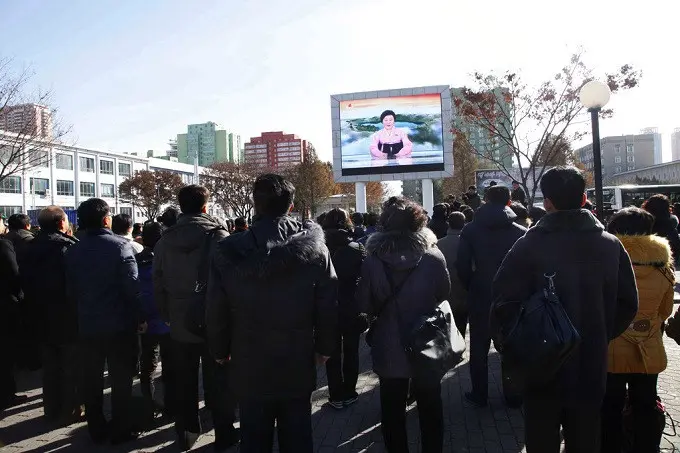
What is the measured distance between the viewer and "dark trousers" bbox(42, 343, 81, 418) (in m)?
4.67

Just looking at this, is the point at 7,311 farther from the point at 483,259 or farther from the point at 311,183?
the point at 311,183

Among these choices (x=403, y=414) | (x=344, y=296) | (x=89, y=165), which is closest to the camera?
(x=403, y=414)

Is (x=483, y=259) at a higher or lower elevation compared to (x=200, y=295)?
higher

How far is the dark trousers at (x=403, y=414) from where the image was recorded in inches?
129

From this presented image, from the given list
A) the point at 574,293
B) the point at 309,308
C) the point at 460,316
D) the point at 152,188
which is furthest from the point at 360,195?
the point at 152,188

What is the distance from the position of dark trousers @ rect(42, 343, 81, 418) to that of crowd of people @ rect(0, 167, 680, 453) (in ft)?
0.05

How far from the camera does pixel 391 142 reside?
79.9 ft

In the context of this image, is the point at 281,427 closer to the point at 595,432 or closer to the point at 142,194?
the point at 595,432

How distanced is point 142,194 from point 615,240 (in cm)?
5750

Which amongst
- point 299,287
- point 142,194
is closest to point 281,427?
point 299,287

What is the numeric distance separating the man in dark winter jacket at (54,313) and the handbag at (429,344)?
2.93m

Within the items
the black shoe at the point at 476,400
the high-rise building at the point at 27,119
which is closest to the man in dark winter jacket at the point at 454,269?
the black shoe at the point at 476,400

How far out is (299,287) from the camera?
8.84 feet

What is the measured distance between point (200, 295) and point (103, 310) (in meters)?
1.05
